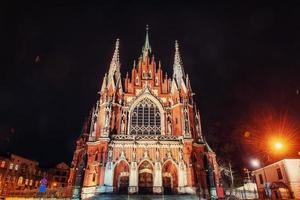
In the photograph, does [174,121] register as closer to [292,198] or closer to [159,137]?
[159,137]

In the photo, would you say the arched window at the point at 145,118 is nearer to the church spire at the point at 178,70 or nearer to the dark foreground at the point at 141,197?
the church spire at the point at 178,70

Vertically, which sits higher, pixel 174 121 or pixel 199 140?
pixel 174 121

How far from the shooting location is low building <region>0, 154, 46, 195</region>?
50.7m

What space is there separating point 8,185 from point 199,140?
1732 inches

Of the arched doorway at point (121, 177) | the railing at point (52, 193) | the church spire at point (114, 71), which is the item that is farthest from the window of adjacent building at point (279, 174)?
the railing at point (52, 193)

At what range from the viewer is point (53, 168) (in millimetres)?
70000

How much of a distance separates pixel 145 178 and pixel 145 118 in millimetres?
9691

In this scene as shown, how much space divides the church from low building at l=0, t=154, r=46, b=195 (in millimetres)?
24602

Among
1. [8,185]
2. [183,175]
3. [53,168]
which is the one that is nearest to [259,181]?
[183,175]

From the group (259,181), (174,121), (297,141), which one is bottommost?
(259,181)

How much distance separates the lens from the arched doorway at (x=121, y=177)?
2827 centimetres

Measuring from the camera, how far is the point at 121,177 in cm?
2922

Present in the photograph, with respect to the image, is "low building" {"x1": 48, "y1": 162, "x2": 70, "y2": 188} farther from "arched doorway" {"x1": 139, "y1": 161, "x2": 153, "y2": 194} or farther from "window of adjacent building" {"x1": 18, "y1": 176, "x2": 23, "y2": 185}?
"arched doorway" {"x1": 139, "y1": 161, "x2": 153, "y2": 194}

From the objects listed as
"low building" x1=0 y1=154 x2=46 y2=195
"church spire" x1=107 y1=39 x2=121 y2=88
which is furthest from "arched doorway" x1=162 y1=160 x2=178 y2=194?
"low building" x1=0 y1=154 x2=46 y2=195
